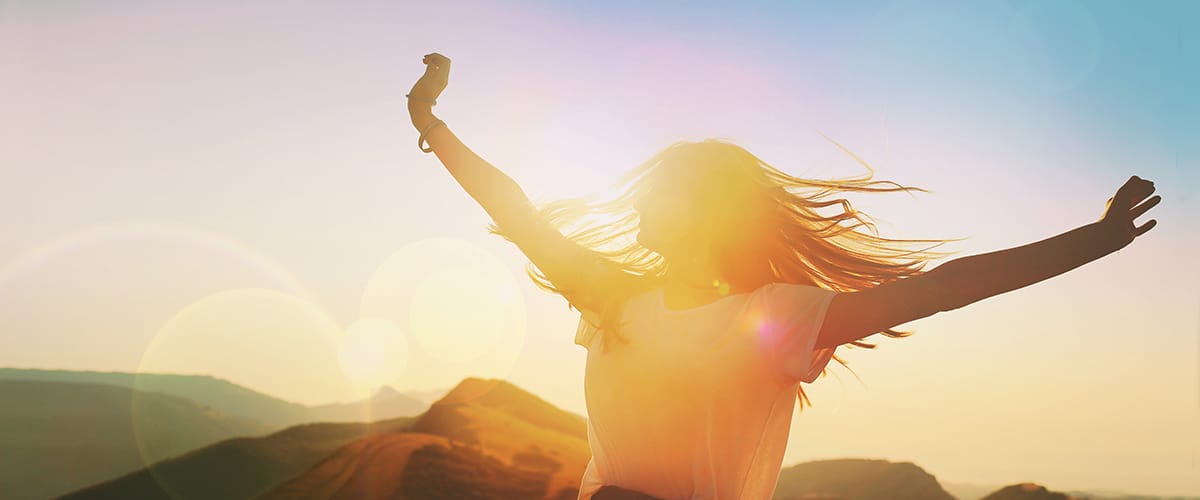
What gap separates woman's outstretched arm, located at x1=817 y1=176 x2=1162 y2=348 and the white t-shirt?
126 millimetres

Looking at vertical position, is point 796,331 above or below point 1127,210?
below

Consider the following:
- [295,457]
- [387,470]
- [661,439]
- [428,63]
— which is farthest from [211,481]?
[661,439]

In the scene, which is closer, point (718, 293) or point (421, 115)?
point (718, 293)

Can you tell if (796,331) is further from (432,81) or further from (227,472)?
(227,472)

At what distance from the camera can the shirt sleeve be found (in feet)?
9.68

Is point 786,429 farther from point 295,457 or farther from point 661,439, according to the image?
point 295,457

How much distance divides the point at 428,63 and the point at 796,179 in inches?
77.9

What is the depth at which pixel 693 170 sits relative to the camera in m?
3.67

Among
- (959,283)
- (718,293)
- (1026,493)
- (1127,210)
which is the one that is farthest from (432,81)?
(1026,493)

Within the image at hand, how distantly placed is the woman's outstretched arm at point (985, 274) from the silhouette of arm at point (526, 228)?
111 cm

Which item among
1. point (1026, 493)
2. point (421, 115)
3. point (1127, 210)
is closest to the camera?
point (1127, 210)

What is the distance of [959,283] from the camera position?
2.70 m

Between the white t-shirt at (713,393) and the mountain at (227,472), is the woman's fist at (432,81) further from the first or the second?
the mountain at (227,472)

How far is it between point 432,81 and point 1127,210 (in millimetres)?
3088
